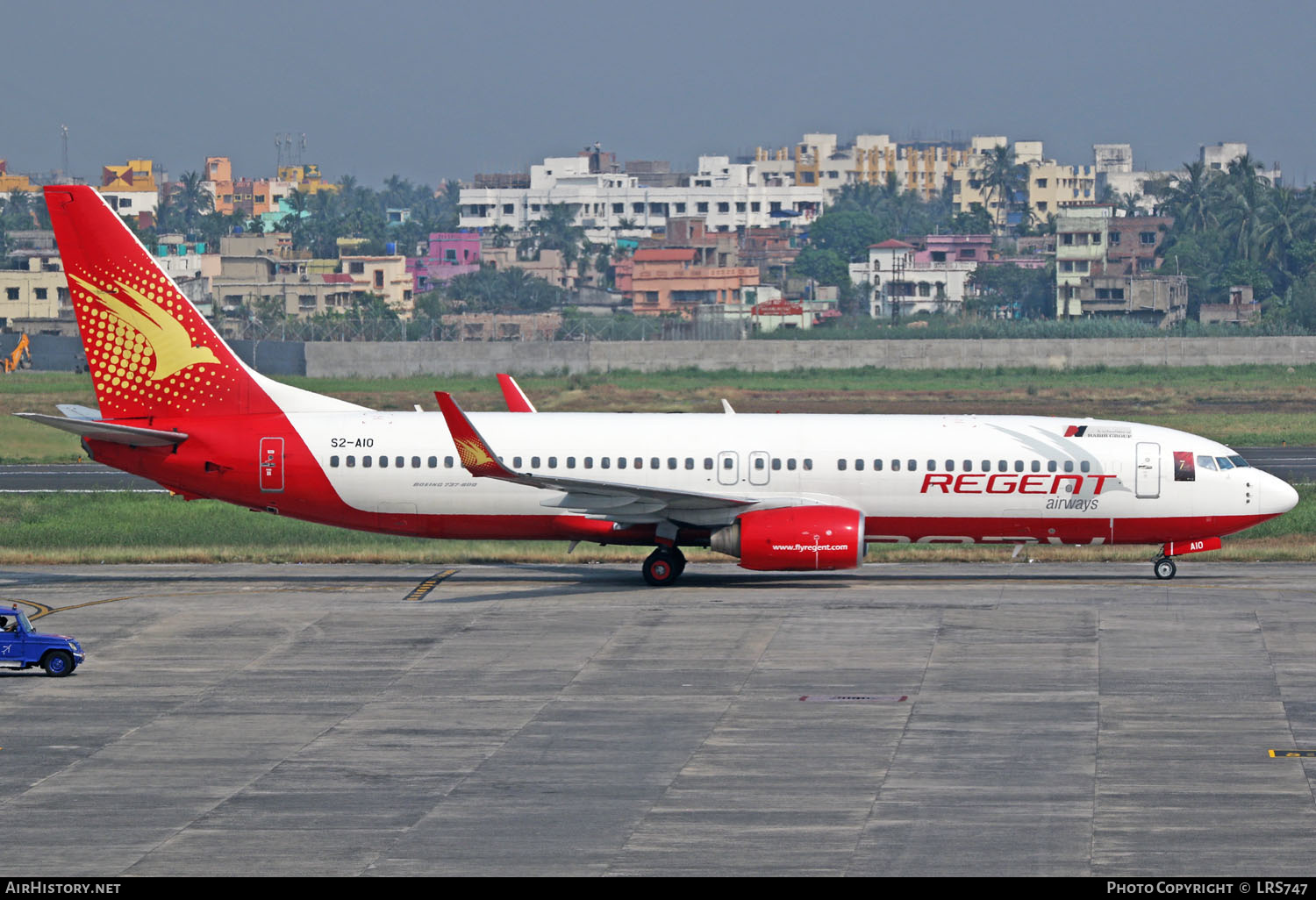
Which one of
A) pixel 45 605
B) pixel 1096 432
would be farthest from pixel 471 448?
pixel 1096 432

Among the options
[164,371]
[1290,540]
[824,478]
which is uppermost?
[164,371]

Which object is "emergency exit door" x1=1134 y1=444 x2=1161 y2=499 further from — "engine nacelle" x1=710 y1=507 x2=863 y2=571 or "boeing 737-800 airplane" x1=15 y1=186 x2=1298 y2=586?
"engine nacelle" x1=710 y1=507 x2=863 y2=571

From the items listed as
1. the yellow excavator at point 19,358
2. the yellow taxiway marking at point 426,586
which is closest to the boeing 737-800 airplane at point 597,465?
the yellow taxiway marking at point 426,586

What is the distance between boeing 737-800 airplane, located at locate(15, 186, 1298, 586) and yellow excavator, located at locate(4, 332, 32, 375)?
99.6 m

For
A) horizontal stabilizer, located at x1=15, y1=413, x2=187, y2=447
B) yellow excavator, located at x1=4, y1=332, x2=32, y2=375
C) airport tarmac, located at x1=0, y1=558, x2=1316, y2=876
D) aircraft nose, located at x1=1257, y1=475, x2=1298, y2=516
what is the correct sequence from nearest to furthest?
airport tarmac, located at x1=0, y1=558, x2=1316, y2=876
horizontal stabilizer, located at x1=15, y1=413, x2=187, y2=447
aircraft nose, located at x1=1257, y1=475, x2=1298, y2=516
yellow excavator, located at x1=4, y1=332, x2=32, y2=375

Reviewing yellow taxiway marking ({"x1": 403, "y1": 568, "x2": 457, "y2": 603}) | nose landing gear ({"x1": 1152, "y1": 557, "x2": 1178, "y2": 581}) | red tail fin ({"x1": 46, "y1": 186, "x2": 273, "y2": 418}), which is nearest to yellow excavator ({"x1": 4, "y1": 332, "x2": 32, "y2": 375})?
red tail fin ({"x1": 46, "y1": 186, "x2": 273, "y2": 418})

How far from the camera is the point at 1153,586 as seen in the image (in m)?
40.5

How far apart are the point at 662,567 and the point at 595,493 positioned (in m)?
2.78

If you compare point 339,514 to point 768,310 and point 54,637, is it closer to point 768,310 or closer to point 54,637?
point 54,637

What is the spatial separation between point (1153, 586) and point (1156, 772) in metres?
17.2

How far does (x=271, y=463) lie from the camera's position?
4050 cm

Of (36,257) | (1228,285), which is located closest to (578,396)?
(36,257)

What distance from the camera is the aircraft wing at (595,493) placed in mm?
38000

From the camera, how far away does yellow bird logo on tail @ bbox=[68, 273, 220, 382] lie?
135 feet
